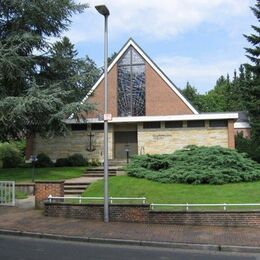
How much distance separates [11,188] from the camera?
742 inches

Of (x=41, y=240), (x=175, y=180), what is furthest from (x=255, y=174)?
(x=41, y=240)

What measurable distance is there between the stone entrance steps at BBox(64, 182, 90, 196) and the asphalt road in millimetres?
8372

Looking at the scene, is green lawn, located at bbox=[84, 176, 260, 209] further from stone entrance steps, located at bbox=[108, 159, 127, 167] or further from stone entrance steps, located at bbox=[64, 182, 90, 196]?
stone entrance steps, located at bbox=[108, 159, 127, 167]

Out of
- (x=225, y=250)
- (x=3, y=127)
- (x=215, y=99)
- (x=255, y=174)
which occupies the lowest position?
(x=225, y=250)

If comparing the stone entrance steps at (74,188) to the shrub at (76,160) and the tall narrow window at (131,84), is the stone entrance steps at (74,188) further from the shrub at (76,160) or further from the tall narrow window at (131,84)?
the tall narrow window at (131,84)

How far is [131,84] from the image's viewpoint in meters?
37.8

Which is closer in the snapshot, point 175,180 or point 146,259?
point 146,259

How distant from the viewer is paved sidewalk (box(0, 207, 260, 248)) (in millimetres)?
12375

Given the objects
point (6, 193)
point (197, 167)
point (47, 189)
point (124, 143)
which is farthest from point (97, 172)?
point (47, 189)

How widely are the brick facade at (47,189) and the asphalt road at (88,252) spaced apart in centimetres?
445

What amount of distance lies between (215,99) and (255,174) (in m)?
67.2

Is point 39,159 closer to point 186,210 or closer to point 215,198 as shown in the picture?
point 215,198

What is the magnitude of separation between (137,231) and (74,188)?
28.2 ft

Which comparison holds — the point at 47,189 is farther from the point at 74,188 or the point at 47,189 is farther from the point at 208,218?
the point at 208,218
